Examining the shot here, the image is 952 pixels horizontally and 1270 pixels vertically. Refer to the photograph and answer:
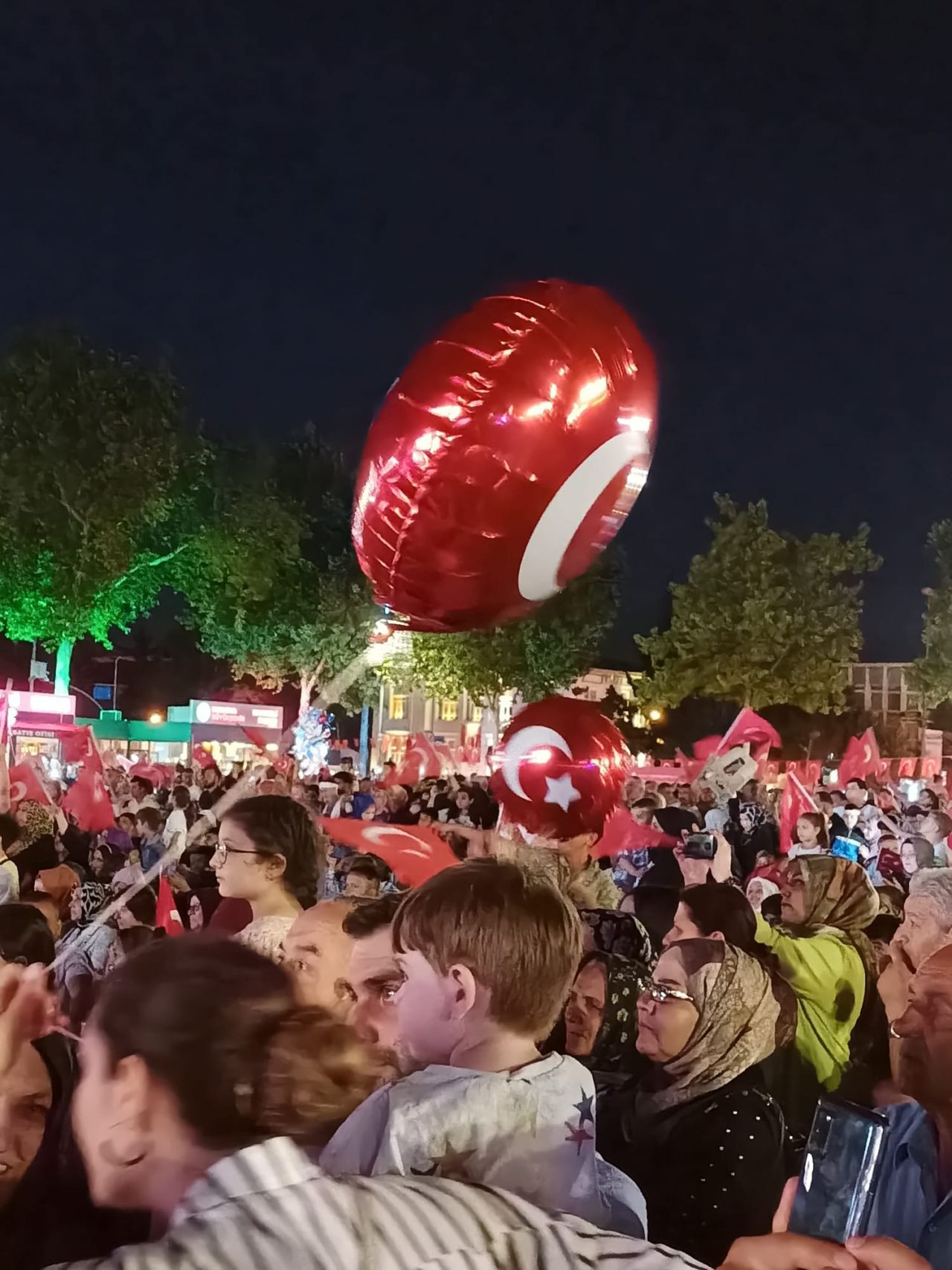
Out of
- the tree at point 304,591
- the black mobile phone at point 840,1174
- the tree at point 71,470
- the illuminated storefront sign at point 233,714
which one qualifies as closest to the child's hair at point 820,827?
the black mobile phone at point 840,1174

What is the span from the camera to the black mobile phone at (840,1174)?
5.13 feet

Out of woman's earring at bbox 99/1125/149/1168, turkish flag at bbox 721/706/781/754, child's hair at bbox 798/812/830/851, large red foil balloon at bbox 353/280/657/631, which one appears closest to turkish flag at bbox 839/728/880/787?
turkish flag at bbox 721/706/781/754

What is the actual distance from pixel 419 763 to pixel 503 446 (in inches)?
504

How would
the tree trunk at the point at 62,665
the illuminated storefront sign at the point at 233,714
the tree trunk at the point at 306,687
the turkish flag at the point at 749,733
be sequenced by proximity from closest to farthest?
the turkish flag at the point at 749,733, the tree trunk at the point at 62,665, the illuminated storefront sign at the point at 233,714, the tree trunk at the point at 306,687

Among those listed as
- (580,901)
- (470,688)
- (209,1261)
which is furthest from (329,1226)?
(470,688)

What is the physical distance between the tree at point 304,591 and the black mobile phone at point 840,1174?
31.2 m

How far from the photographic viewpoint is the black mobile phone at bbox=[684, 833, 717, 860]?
6.44 metres

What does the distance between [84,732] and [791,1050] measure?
910 centimetres

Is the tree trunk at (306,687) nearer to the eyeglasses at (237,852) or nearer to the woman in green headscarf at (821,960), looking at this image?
the woman in green headscarf at (821,960)

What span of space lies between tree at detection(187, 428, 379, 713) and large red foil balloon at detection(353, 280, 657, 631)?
29.3 metres

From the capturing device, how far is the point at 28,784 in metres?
9.94

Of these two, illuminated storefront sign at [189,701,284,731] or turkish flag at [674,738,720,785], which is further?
illuminated storefront sign at [189,701,284,731]

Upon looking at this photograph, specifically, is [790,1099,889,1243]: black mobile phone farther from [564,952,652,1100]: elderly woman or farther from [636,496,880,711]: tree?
[636,496,880,711]: tree

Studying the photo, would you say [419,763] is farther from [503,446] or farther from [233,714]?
[233,714]
